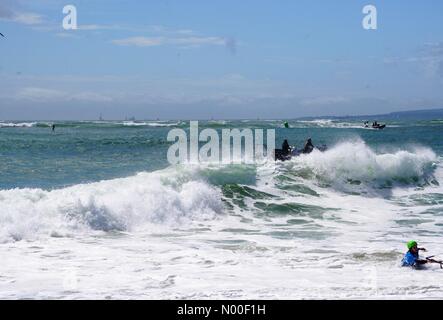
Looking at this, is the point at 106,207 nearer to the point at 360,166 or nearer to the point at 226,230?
the point at 226,230

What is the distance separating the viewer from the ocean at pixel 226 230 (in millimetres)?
8977

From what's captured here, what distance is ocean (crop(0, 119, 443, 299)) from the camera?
8.98 metres

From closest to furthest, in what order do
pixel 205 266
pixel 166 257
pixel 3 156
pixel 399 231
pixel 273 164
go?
1. pixel 205 266
2. pixel 166 257
3. pixel 399 231
4. pixel 273 164
5. pixel 3 156

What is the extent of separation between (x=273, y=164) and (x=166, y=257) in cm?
1383

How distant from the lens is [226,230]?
1468 centimetres

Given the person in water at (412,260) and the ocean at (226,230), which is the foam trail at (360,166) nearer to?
the ocean at (226,230)

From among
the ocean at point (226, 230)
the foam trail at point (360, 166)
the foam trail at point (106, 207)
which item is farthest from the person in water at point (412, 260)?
the foam trail at point (360, 166)

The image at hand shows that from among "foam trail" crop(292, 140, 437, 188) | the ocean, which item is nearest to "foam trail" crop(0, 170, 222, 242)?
the ocean

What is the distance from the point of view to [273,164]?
→ 24391 millimetres

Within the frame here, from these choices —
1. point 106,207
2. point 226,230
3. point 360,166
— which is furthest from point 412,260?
point 360,166

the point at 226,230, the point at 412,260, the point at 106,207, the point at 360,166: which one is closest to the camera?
the point at 412,260

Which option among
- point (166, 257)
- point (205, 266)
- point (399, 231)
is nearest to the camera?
point (205, 266)
